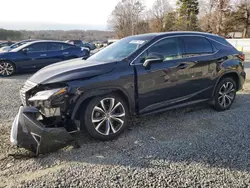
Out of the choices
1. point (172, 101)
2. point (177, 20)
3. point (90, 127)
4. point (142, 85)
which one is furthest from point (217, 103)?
point (177, 20)

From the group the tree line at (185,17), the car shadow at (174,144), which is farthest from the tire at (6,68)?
the tree line at (185,17)

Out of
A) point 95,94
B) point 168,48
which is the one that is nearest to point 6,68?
point 95,94

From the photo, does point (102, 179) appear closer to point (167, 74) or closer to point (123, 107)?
point (123, 107)

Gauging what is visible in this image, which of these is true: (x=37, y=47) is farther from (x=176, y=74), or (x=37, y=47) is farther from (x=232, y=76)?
(x=232, y=76)

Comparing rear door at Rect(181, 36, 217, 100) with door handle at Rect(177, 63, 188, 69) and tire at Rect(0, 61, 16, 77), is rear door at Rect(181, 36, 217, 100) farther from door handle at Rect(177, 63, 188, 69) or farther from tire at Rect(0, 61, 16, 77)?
tire at Rect(0, 61, 16, 77)

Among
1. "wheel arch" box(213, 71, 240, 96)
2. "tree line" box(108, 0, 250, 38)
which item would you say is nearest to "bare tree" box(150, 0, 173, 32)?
"tree line" box(108, 0, 250, 38)

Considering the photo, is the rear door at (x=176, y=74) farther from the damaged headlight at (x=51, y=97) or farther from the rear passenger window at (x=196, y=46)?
the damaged headlight at (x=51, y=97)

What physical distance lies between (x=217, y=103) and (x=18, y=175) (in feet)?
12.6

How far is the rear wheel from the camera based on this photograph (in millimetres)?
9117

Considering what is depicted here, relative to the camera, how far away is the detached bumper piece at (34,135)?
2.95m

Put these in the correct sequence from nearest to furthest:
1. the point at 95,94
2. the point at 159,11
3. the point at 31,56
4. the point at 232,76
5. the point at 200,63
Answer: the point at 95,94 < the point at 200,63 < the point at 232,76 < the point at 31,56 < the point at 159,11

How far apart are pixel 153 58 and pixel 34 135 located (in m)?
2.11

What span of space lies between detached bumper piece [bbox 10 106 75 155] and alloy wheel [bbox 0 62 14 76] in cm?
699

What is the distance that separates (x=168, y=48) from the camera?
13.4 feet
